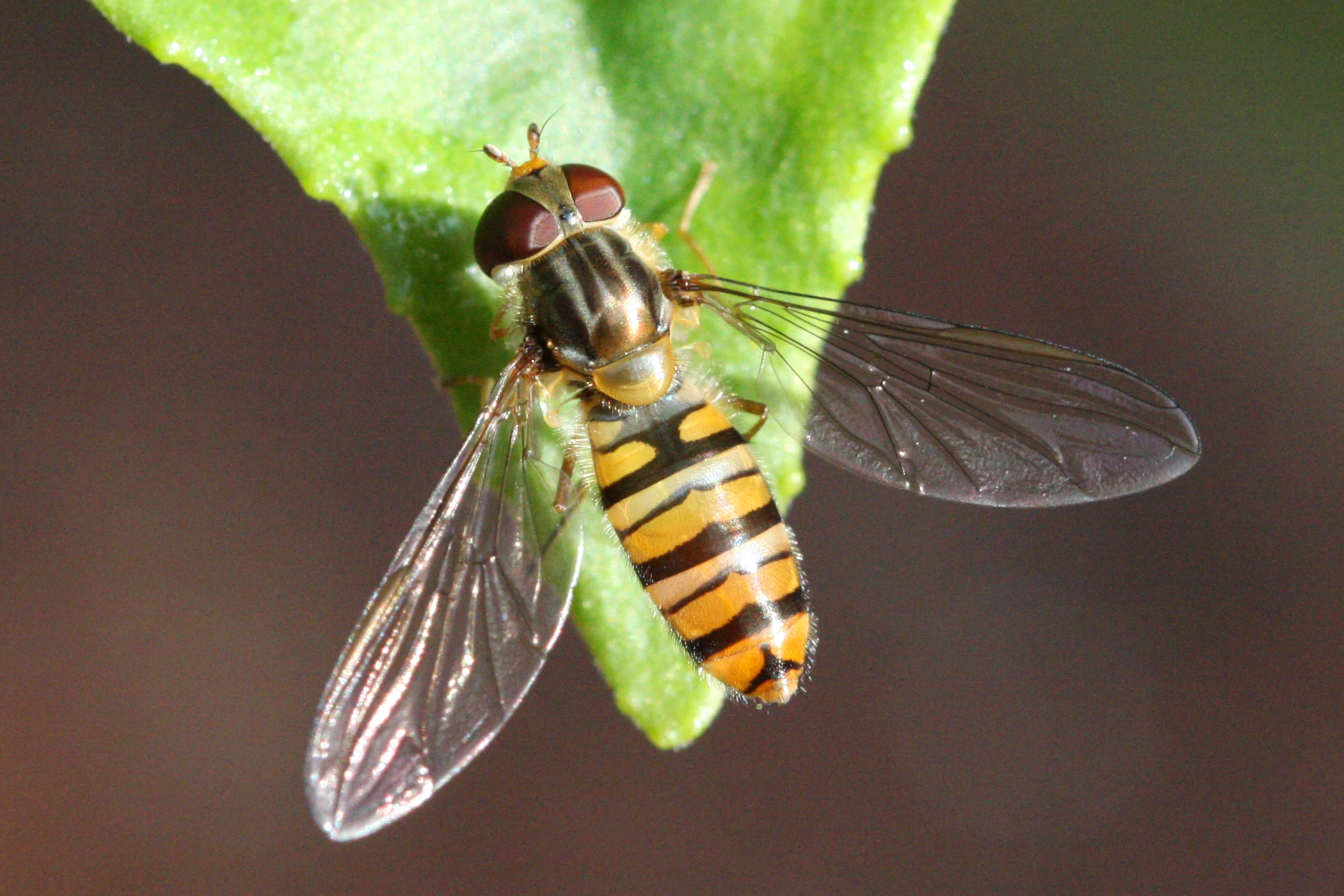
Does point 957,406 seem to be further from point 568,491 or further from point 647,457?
point 568,491

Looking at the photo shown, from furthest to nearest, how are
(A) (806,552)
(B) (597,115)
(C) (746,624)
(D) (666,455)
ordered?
(A) (806,552) → (D) (666,455) → (C) (746,624) → (B) (597,115)

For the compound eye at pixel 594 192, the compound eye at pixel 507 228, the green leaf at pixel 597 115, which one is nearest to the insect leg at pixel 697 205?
the green leaf at pixel 597 115

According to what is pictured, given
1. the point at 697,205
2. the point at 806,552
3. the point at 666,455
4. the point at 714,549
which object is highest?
the point at 806,552

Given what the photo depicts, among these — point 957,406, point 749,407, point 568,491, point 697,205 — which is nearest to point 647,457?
point 568,491

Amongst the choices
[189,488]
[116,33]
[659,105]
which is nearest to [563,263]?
[659,105]

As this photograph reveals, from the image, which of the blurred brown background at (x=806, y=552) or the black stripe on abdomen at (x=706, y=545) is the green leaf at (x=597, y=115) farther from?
the blurred brown background at (x=806, y=552)


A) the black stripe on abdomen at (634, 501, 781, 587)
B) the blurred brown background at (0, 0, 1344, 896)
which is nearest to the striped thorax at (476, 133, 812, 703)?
the black stripe on abdomen at (634, 501, 781, 587)

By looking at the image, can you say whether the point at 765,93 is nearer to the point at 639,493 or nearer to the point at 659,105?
the point at 659,105
